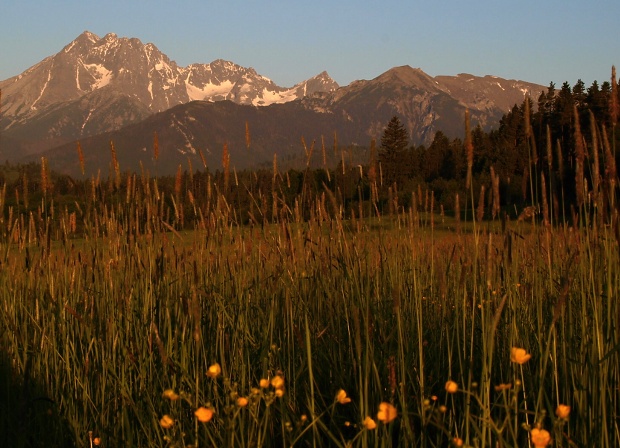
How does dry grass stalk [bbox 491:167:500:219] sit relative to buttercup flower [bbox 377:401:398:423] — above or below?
above

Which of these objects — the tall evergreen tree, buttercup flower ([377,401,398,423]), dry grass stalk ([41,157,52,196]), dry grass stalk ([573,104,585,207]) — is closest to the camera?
buttercup flower ([377,401,398,423])

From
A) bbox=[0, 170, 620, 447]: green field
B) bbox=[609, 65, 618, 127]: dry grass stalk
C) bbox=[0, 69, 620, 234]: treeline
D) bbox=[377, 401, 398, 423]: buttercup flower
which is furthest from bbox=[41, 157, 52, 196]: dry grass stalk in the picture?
bbox=[609, 65, 618, 127]: dry grass stalk

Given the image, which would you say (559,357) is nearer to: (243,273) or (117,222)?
(243,273)

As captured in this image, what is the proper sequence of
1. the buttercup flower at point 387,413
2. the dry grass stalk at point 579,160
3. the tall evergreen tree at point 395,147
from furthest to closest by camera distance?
1. the tall evergreen tree at point 395,147
2. the dry grass stalk at point 579,160
3. the buttercup flower at point 387,413

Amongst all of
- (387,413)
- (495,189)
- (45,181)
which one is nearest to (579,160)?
(495,189)

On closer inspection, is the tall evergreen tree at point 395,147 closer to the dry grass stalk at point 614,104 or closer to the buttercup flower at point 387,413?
the dry grass stalk at point 614,104

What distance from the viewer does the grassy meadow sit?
1.73m

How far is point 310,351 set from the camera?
6.21 ft

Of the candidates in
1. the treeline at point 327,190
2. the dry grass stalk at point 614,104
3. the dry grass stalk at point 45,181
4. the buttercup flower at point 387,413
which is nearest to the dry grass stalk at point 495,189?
the treeline at point 327,190

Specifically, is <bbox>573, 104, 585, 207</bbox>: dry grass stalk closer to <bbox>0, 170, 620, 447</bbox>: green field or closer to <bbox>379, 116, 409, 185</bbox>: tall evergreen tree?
<bbox>0, 170, 620, 447</bbox>: green field

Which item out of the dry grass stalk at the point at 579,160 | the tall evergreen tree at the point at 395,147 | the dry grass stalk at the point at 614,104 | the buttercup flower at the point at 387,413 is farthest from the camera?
the tall evergreen tree at the point at 395,147

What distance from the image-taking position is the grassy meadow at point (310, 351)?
173cm

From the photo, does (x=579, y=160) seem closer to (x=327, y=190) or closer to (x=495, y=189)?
(x=495, y=189)

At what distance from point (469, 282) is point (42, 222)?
2.59 metres
